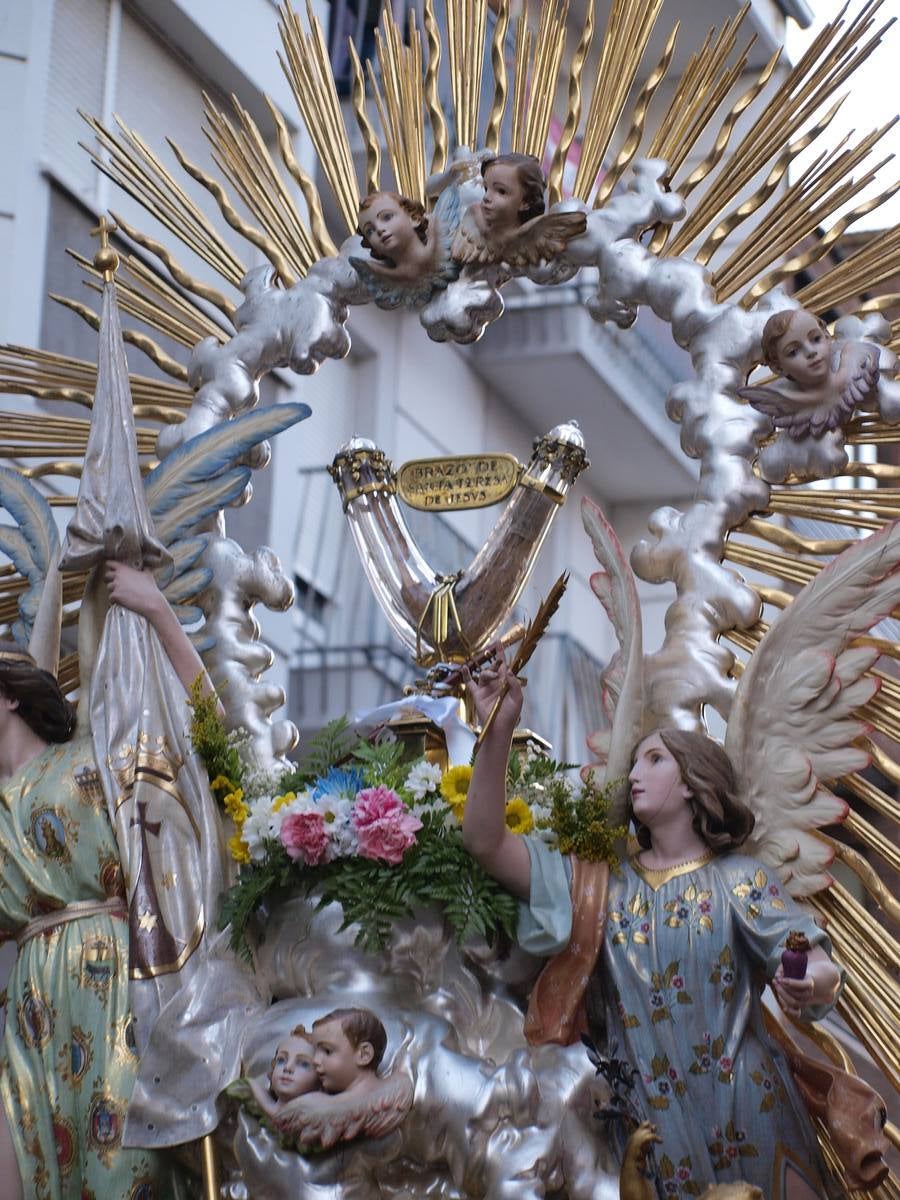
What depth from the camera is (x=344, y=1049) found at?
385cm

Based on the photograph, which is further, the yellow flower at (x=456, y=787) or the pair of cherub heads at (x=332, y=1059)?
the yellow flower at (x=456, y=787)

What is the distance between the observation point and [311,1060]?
12.7 ft

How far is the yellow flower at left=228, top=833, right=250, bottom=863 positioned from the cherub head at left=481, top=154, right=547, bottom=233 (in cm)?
129

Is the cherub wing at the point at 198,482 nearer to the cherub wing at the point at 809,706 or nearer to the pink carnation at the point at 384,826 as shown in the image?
the pink carnation at the point at 384,826

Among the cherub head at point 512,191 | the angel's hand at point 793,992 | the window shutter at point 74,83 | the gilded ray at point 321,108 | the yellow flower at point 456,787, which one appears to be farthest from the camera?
the window shutter at point 74,83

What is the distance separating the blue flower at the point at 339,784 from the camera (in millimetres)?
4168

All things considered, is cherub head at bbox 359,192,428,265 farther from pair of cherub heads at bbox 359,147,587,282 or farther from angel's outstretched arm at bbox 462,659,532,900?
angel's outstretched arm at bbox 462,659,532,900

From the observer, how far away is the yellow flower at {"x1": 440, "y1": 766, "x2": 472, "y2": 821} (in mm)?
4125

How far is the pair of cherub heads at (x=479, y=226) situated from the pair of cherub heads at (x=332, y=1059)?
5.16 feet

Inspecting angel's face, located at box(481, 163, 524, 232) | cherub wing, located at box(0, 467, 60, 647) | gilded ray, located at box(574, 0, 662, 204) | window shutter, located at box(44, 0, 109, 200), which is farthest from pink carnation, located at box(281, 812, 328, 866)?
window shutter, located at box(44, 0, 109, 200)

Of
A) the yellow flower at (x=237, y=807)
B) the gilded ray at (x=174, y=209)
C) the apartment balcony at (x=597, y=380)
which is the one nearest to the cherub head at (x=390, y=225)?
the gilded ray at (x=174, y=209)

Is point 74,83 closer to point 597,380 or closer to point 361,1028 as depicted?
point 597,380

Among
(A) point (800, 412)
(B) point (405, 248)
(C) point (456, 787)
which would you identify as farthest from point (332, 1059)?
(B) point (405, 248)

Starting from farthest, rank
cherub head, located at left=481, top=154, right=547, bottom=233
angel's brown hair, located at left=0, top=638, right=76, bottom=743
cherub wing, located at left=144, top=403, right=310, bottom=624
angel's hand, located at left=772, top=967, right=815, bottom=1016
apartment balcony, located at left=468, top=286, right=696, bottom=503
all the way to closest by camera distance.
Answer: apartment balcony, located at left=468, top=286, right=696, bottom=503 → cherub head, located at left=481, top=154, right=547, bottom=233 → cherub wing, located at left=144, top=403, right=310, bottom=624 → angel's brown hair, located at left=0, top=638, right=76, bottom=743 → angel's hand, located at left=772, top=967, right=815, bottom=1016
